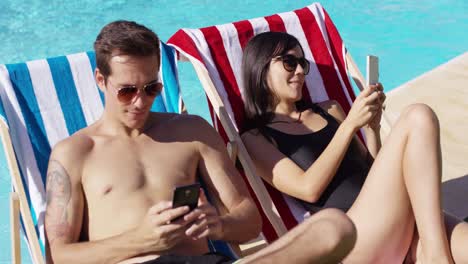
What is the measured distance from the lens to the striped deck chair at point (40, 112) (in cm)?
368

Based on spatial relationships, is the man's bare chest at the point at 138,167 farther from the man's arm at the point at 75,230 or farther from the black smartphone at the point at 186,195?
the black smartphone at the point at 186,195

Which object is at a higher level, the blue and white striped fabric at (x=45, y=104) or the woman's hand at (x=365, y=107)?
the blue and white striped fabric at (x=45, y=104)

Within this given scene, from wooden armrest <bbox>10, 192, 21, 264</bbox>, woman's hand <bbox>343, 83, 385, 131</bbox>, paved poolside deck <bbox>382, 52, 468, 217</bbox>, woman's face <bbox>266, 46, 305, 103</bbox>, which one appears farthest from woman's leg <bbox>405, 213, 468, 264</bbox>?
wooden armrest <bbox>10, 192, 21, 264</bbox>

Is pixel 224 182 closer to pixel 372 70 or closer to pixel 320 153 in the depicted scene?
pixel 320 153

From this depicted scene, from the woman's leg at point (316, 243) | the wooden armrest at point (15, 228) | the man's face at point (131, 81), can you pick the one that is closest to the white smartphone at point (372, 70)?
the man's face at point (131, 81)

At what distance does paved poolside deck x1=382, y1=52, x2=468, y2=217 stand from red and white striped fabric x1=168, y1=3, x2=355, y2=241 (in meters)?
0.43

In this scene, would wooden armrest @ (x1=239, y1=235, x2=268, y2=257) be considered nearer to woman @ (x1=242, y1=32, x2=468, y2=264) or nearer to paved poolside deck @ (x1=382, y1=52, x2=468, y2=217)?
woman @ (x1=242, y1=32, x2=468, y2=264)

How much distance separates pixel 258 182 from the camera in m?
4.02

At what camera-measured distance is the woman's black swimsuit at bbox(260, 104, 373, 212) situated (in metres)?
3.97

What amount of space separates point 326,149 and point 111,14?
5509mm

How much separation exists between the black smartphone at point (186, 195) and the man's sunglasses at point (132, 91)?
0.51 metres

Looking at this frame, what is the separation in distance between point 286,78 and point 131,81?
1.11 meters

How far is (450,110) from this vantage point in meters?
5.84

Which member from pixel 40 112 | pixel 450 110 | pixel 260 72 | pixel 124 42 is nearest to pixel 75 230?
pixel 124 42
